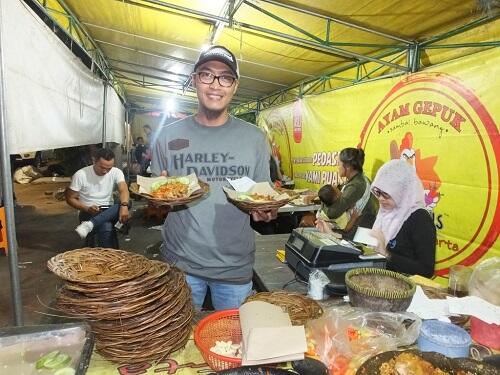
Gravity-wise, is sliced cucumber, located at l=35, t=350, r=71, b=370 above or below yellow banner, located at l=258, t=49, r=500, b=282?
below

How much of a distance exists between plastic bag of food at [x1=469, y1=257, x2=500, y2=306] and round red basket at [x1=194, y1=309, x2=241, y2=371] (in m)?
1.14

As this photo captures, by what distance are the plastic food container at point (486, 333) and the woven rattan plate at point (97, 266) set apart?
137cm

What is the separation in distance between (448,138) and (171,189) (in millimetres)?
3478

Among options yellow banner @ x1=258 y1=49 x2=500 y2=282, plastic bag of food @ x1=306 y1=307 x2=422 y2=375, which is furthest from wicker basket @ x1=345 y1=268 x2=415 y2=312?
yellow banner @ x1=258 y1=49 x2=500 y2=282

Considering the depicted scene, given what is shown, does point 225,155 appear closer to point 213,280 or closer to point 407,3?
point 213,280

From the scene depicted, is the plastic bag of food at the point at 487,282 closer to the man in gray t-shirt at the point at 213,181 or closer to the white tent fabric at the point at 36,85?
the man in gray t-shirt at the point at 213,181

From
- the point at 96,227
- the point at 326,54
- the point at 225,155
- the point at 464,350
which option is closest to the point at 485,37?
the point at 326,54

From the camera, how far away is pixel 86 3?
4336mm

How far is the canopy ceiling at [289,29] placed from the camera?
3398 mm

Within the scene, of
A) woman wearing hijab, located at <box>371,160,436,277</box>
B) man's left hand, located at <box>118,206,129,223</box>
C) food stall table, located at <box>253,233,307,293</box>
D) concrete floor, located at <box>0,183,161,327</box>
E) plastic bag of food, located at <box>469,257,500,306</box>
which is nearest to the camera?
plastic bag of food, located at <box>469,257,500,306</box>

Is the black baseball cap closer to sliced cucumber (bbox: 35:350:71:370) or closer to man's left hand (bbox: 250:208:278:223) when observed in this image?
man's left hand (bbox: 250:208:278:223)

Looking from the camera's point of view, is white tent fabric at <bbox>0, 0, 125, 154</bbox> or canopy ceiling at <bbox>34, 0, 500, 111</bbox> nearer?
white tent fabric at <bbox>0, 0, 125, 154</bbox>

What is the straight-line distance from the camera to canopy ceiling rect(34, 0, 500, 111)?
340cm

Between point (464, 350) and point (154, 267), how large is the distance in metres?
1.18
